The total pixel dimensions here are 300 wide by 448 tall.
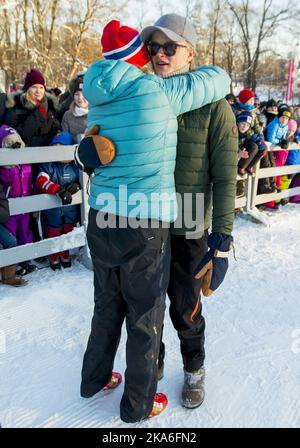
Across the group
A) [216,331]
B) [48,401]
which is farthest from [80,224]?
[48,401]

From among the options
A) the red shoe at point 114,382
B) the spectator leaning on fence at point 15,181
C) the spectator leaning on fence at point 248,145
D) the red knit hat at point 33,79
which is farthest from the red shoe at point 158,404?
the spectator leaning on fence at point 248,145

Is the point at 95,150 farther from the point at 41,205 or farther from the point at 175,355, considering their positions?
the point at 41,205

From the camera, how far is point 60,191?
365 centimetres

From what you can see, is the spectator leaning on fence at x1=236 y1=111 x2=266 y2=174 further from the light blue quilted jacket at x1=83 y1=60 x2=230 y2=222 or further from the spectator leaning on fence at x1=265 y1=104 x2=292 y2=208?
the light blue quilted jacket at x1=83 y1=60 x2=230 y2=222

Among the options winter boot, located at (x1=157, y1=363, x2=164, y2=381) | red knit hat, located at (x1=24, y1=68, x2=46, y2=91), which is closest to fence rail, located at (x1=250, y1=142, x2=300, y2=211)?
red knit hat, located at (x1=24, y1=68, x2=46, y2=91)

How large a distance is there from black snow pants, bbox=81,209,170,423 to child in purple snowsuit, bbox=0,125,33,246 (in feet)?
6.51

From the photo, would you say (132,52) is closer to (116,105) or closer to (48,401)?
(116,105)

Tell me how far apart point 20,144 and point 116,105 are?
2176mm

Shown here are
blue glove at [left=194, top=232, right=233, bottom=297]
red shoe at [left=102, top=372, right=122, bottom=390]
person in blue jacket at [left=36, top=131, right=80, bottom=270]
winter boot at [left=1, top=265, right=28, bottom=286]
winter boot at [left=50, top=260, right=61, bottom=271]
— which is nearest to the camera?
blue glove at [left=194, top=232, right=233, bottom=297]

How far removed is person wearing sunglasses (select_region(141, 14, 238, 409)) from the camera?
5.66 ft

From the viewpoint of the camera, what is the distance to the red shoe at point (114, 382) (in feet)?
7.27

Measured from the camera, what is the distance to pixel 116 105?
62.6 inches

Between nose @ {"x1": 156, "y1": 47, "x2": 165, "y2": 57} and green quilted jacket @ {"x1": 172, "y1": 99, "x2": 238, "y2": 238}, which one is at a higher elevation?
nose @ {"x1": 156, "y1": 47, "x2": 165, "y2": 57}

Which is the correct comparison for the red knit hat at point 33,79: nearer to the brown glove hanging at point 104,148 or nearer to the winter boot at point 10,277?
the winter boot at point 10,277
